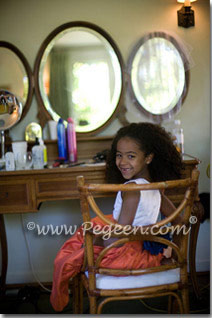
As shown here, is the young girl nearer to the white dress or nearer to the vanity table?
the white dress

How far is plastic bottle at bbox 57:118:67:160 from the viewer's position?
82.2 inches

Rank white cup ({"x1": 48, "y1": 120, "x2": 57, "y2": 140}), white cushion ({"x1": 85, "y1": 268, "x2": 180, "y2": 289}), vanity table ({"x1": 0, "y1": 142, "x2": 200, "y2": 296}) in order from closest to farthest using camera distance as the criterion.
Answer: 1. white cushion ({"x1": 85, "y1": 268, "x2": 180, "y2": 289})
2. vanity table ({"x1": 0, "y1": 142, "x2": 200, "y2": 296})
3. white cup ({"x1": 48, "y1": 120, "x2": 57, "y2": 140})

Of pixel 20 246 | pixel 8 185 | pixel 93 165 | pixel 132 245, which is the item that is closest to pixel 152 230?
pixel 132 245

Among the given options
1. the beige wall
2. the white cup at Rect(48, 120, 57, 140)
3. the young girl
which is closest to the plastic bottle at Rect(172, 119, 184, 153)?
the beige wall

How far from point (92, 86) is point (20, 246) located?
3.62 ft

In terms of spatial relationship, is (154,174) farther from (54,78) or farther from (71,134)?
(54,78)

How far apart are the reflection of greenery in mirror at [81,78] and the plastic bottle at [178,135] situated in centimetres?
39

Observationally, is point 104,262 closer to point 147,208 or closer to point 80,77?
point 147,208

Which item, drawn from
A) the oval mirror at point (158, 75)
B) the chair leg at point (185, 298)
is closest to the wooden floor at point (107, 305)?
the chair leg at point (185, 298)

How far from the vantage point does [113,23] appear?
85.8 inches

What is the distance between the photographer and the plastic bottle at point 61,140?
6.85ft

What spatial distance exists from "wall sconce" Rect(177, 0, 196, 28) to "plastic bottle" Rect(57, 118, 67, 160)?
36.7 inches

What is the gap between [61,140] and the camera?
210 centimetres

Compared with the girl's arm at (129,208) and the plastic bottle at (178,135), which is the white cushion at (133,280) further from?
the plastic bottle at (178,135)
